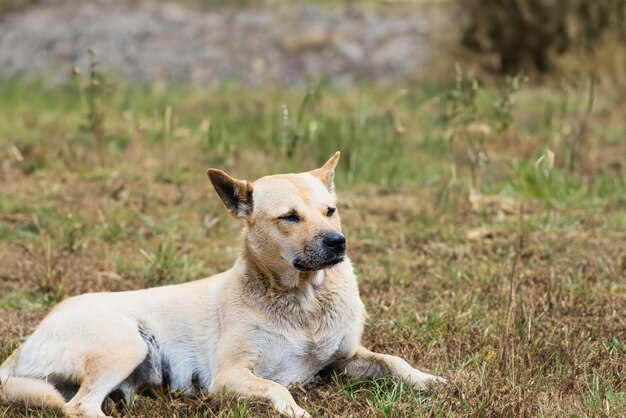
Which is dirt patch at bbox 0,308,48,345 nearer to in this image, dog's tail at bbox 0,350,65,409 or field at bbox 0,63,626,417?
field at bbox 0,63,626,417

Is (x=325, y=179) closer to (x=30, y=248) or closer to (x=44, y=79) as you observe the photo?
(x=30, y=248)

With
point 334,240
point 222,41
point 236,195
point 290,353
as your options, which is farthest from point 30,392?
point 222,41

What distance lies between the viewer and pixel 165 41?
1533cm

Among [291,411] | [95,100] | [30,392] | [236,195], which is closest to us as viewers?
[291,411]

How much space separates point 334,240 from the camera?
440cm

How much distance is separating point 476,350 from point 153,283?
244cm

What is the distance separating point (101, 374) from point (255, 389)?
0.76 m

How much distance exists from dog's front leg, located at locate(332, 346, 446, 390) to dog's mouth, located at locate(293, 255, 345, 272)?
0.57m

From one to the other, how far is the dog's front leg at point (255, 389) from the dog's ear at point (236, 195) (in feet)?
2.74

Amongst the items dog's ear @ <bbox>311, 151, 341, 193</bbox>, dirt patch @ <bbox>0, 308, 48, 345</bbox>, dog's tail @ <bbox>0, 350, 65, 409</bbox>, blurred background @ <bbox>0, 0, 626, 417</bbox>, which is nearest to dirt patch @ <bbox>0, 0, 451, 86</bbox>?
blurred background @ <bbox>0, 0, 626, 417</bbox>

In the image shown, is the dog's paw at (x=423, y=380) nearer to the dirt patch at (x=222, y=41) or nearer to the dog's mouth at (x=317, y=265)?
the dog's mouth at (x=317, y=265)

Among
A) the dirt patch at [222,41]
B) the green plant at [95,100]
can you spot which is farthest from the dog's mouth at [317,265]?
the dirt patch at [222,41]

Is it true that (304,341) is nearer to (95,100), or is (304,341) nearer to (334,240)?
(334,240)

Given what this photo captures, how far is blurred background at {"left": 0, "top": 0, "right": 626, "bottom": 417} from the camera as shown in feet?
16.1
